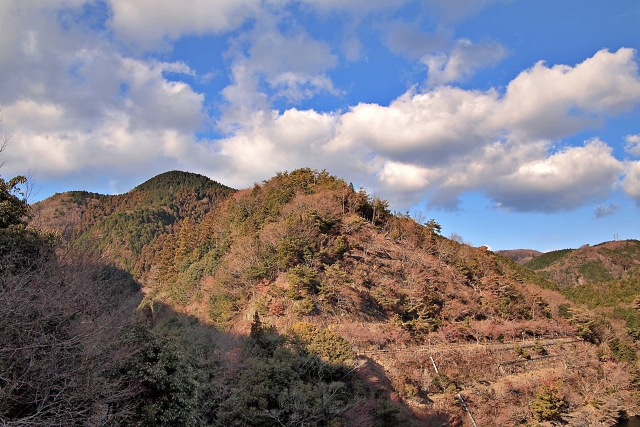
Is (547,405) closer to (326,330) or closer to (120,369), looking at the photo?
(326,330)

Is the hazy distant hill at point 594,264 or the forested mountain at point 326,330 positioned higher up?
the hazy distant hill at point 594,264

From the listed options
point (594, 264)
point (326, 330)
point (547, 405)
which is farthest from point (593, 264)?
point (326, 330)

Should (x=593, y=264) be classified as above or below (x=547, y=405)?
above

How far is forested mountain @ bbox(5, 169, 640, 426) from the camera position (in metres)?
11.6

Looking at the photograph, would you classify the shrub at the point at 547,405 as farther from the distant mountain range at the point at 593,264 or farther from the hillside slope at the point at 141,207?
the distant mountain range at the point at 593,264

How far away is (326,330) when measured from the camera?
776 inches

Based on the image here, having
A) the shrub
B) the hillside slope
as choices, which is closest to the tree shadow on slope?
the shrub

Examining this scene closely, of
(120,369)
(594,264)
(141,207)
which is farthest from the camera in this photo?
(594,264)

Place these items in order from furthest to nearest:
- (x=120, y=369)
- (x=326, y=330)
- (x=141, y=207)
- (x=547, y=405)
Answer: (x=141, y=207) → (x=547, y=405) → (x=326, y=330) → (x=120, y=369)

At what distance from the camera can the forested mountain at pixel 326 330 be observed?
11.6m

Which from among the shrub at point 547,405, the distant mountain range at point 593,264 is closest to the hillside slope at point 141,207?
the shrub at point 547,405

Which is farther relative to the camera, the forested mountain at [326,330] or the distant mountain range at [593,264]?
the distant mountain range at [593,264]

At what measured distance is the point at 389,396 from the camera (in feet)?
63.4

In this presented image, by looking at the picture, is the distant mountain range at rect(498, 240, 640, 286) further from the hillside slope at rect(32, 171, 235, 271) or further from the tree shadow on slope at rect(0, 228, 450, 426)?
the tree shadow on slope at rect(0, 228, 450, 426)
